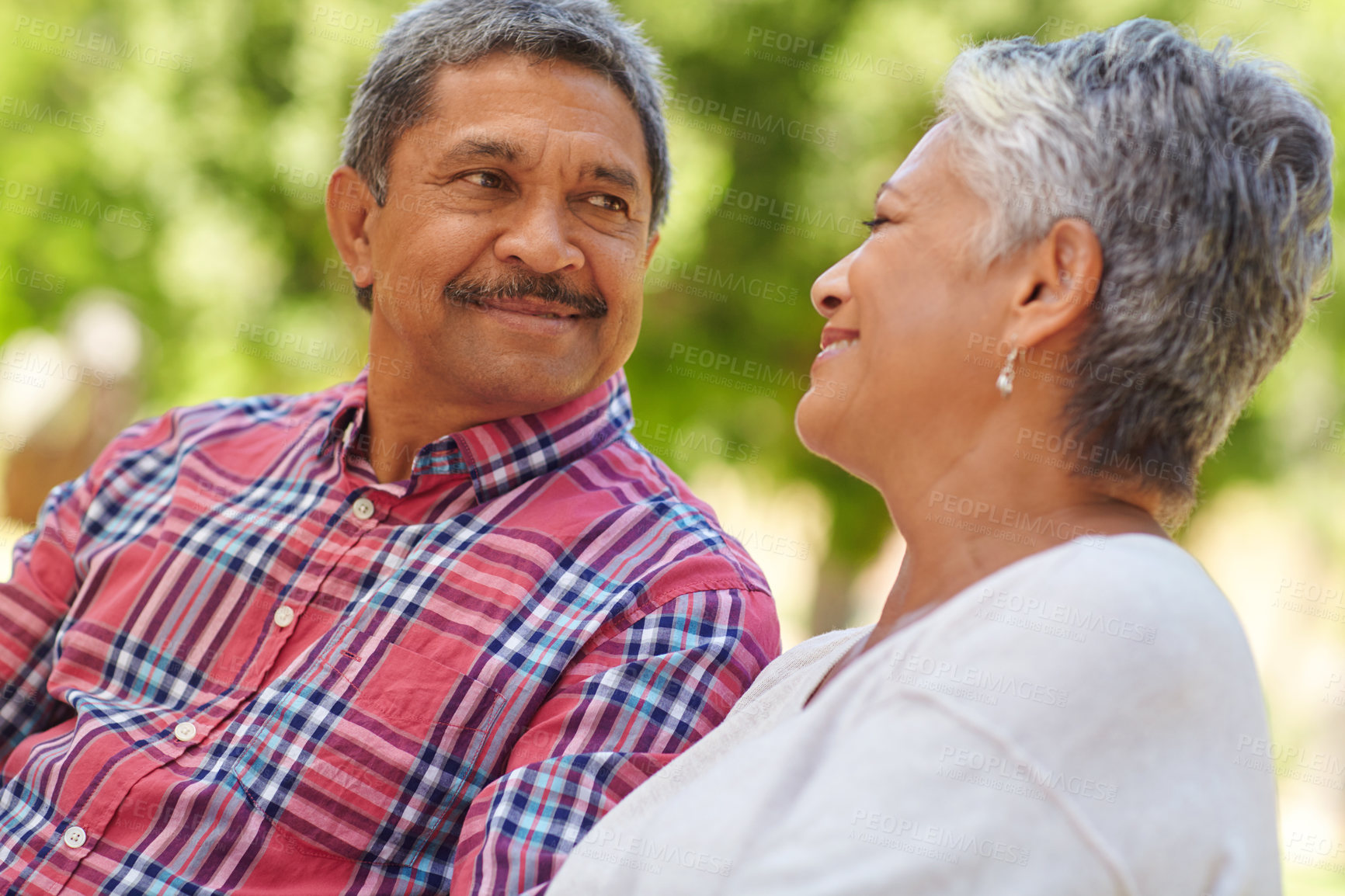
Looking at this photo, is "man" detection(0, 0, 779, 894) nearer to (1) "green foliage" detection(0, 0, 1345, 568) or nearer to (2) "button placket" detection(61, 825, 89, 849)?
(2) "button placket" detection(61, 825, 89, 849)

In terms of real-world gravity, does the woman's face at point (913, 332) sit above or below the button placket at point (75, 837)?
above

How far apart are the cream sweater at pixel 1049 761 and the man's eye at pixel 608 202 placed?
109 centimetres

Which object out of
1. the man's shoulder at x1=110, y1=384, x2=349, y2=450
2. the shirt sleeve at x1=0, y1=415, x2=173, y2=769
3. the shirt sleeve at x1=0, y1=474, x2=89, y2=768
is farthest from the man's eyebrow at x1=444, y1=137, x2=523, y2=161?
the shirt sleeve at x1=0, y1=474, x2=89, y2=768

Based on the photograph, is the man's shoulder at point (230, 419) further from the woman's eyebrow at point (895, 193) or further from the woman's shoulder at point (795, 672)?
the woman's eyebrow at point (895, 193)

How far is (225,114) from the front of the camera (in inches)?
223

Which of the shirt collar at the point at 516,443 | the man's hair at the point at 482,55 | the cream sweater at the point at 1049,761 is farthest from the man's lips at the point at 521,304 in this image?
the cream sweater at the point at 1049,761

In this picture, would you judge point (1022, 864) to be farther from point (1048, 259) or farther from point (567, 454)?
point (567, 454)

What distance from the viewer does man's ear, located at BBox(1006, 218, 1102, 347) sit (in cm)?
133

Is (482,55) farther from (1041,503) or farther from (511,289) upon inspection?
(1041,503)

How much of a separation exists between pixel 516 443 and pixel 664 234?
10.3 ft

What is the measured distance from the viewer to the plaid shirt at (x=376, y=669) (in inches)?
65.4

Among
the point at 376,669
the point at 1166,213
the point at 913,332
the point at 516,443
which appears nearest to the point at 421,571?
the point at 376,669

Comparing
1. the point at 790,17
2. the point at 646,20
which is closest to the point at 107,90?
the point at 646,20

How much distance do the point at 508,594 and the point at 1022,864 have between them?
36.3 inches
